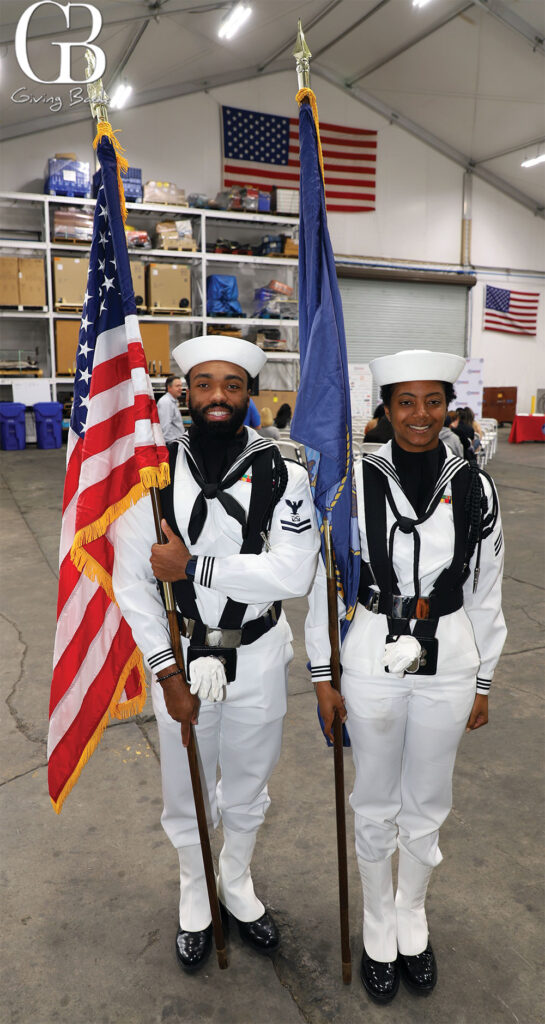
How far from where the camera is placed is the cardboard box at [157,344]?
610 inches

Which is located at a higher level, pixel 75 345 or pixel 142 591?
pixel 75 345

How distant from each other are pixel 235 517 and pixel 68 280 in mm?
14392

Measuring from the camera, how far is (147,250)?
1541 cm

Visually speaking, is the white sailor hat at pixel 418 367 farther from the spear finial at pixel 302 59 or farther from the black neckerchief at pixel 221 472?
the spear finial at pixel 302 59

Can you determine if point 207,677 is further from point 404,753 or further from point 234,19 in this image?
point 234,19

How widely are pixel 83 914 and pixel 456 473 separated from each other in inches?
80.7

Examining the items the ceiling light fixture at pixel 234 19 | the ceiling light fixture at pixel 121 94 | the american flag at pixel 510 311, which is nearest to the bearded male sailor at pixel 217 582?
the ceiling light fixture at pixel 234 19

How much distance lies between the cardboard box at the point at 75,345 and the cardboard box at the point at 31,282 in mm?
668

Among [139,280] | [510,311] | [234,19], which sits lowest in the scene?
[139,280]

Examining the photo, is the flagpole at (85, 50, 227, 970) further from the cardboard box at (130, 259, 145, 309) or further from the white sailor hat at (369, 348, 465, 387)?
the cardboard box at (130, 259, 145, 309)

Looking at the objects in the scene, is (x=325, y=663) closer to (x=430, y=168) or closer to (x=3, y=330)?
(x=3, y=330)

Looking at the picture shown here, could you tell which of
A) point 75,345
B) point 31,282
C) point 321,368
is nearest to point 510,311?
point 75,345

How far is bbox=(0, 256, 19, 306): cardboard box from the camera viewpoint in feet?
47.0

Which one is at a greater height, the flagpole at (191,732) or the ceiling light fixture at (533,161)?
the ceiling light fixture at (533,161)
